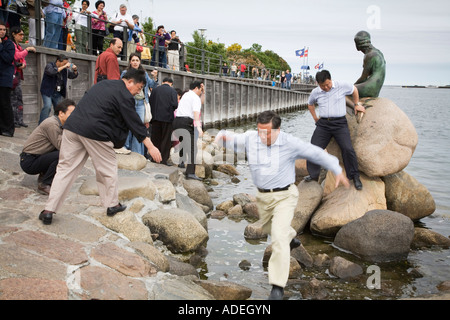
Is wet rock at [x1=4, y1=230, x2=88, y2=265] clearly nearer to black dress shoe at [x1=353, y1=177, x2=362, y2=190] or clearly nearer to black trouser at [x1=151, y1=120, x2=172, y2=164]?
black trouser at [x1=151, y1=120, x2=172, y2=164]

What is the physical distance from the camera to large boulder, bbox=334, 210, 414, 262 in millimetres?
7512

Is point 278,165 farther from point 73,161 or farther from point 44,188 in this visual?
point 44,188

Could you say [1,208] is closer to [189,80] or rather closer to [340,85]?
[340,85]

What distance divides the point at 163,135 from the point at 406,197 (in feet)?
17.2

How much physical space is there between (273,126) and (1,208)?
3.70 meters

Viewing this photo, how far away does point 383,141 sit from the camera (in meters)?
9.00

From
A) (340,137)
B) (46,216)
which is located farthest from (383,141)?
(46,216)

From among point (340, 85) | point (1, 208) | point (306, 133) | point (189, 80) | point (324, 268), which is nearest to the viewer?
point (1, 208)

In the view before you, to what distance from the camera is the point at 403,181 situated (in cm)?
969
